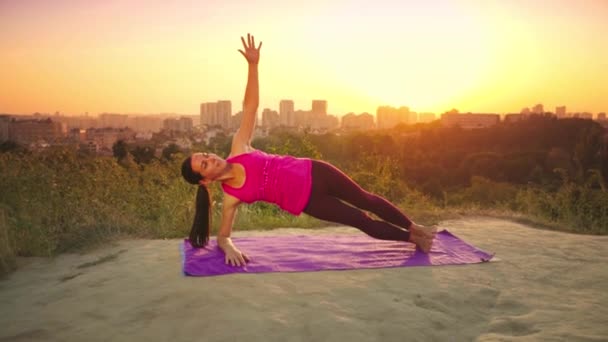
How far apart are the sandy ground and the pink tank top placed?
62 centimetres

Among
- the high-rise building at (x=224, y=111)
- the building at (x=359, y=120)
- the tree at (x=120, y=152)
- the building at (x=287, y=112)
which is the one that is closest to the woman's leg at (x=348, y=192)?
the tree at (x=120, y=152)

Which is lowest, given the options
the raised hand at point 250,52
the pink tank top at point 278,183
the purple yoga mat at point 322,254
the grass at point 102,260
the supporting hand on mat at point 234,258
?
the grass at point 102,260

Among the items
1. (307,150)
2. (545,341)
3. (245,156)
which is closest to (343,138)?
(307,150)

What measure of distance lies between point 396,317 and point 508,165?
2102cm

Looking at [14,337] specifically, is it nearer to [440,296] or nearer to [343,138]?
[440,296]

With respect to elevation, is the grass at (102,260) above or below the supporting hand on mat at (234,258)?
below

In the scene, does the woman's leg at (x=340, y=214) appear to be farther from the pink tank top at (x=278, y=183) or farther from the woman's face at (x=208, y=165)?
the woman's face at (x=208, y=165)

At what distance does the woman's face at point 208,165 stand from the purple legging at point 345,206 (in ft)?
2.43

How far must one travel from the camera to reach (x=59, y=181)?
5.62 m

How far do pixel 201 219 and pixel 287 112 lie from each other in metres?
20.2

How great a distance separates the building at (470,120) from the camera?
26.5 meters

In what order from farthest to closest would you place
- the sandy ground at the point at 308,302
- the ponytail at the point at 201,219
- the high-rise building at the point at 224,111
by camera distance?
1. the high-rise building at the point at 224,111
2. the ponytail at the point at 201,219
3. the sandy ground at the point at 308,302

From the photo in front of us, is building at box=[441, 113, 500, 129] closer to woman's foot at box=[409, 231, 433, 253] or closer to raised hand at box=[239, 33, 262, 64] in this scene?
woman's foot at box=[409, 231, 433, 253]

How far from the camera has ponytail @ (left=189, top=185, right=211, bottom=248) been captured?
3895 millimetres
